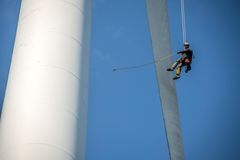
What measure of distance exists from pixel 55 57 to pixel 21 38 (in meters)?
1.58

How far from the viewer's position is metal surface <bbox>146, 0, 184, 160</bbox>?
22391mm

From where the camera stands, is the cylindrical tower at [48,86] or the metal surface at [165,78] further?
the metal surface at [165,78]

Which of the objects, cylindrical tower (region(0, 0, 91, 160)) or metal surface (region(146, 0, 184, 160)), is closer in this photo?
cylindrical tower (region(0, 0, 91, 160))

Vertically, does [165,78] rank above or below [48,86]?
above

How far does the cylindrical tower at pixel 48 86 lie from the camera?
28.4 feet

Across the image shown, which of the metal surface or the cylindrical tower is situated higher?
the metal surface

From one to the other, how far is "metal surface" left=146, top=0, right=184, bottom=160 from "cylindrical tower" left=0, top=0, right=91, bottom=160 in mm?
12323

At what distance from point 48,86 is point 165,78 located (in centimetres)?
1445

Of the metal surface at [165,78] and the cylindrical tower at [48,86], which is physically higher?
the metal surface at [165,78]

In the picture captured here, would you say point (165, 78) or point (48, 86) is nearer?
point (48, 86)

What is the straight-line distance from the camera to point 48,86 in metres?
9.30

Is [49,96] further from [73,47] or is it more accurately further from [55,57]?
[73,47]

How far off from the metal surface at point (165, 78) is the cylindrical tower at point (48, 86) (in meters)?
12.3

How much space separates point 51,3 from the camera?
11.1m
